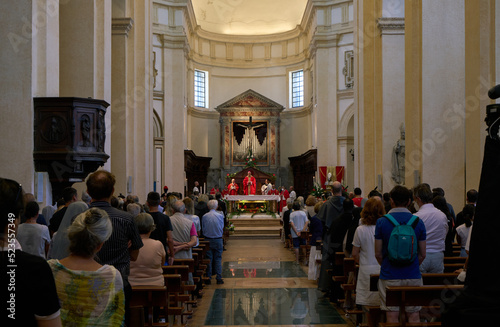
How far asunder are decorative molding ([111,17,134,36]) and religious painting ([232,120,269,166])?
63.9 feet

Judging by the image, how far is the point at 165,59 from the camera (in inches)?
1174

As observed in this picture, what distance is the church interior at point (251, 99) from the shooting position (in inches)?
353

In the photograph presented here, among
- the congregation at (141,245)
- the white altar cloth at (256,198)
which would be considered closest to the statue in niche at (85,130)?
the congregation at (141,245)

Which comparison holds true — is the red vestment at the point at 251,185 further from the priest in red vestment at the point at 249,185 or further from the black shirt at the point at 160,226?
the black shirt at the point at 160,226

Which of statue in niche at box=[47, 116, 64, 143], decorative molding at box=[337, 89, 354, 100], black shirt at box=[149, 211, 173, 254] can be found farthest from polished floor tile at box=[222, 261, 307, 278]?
decorative molding at box=[337, 89, 354, 100]

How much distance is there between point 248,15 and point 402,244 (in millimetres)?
32447

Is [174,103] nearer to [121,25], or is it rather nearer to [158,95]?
[158,95]

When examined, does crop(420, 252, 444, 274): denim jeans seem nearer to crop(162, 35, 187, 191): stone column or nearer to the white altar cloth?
the white altar cloth

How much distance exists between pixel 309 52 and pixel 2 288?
32354 mm

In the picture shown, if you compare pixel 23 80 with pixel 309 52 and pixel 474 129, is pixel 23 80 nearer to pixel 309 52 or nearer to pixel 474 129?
pixel 474 129

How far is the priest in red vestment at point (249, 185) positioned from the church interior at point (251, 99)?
163 cm

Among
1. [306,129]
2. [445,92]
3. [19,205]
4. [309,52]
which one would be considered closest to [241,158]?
[306,129]

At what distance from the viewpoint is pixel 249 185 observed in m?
32.9

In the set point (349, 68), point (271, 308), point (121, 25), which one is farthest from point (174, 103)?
point (271, 308)
